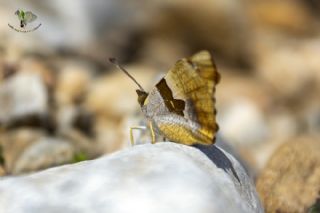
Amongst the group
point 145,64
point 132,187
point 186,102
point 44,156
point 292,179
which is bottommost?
point 145,64

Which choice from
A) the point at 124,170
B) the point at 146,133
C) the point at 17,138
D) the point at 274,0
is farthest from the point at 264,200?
the point at 274,0

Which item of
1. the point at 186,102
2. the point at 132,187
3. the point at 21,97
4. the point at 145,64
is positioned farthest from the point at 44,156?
the point at 145,64

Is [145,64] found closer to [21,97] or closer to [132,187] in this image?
[21,97]

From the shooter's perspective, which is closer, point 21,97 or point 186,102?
point 186,102

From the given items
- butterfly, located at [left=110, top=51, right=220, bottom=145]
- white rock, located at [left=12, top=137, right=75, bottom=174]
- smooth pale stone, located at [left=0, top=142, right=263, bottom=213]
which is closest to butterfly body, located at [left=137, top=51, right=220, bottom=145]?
butterfly, located at [left=110, top=51, right=220, bottom=145]

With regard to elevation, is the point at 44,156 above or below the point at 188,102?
below
